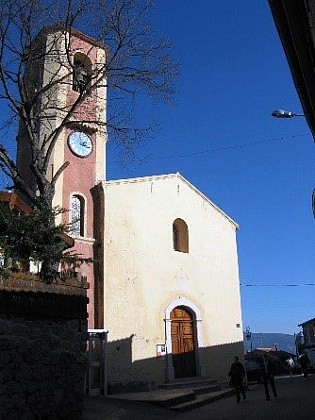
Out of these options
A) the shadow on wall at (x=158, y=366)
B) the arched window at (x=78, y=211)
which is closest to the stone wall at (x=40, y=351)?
the shadow on wall at (x=158, y=366)

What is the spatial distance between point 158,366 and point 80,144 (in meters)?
9.34

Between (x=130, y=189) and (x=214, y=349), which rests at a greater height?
(x=130, y=189)

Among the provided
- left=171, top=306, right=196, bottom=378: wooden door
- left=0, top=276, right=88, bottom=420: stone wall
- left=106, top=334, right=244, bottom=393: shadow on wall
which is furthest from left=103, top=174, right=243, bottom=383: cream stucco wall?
left=0, top=276, right=88, bottom=420: stone wall

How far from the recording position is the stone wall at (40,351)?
846 centimetres

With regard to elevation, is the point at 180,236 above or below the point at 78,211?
below

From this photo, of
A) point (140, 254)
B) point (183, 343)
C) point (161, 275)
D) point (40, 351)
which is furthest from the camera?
point (183, 343)

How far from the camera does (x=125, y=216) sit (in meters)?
19.9

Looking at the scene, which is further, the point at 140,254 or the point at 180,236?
the point at 180,236

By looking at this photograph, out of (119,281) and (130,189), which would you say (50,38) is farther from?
(119,281)

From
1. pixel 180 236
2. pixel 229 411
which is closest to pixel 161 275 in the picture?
pixel 180 236

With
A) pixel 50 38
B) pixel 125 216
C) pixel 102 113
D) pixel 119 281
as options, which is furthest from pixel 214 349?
pixel 50 38

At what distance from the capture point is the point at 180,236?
881 inches

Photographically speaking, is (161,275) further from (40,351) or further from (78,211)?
(40,351)

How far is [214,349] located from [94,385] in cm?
653
